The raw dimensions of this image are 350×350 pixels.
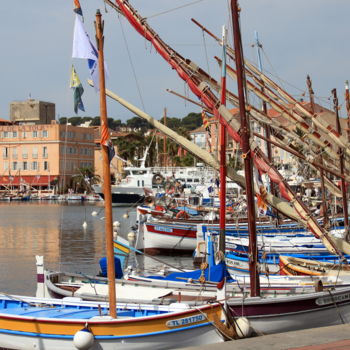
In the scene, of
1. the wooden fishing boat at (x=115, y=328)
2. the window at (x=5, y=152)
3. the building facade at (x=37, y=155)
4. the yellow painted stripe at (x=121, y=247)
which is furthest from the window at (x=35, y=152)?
the wooden fishing boat at (x=115, y=328)

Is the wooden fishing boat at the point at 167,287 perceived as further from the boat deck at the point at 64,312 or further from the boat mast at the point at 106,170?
the boat mast at the point at 106,170

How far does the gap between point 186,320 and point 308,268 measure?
9.37 meters

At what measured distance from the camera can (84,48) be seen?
14094 mm

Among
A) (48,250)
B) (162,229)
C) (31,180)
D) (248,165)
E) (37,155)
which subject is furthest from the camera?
(31,180)

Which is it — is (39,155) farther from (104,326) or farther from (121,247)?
(104,326)

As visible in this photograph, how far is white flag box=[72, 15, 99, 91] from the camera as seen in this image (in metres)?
14.1

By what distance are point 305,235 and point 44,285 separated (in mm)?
16832

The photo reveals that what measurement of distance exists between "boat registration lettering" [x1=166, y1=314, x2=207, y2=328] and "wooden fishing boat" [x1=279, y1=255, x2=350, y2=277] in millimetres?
7661

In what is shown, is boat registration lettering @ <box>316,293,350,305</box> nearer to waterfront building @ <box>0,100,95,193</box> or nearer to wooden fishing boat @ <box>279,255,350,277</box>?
wooden fishing boat @ <box>279,255,350,277</box>

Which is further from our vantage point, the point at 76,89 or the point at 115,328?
the point at 76,89

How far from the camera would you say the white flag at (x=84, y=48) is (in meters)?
14.1

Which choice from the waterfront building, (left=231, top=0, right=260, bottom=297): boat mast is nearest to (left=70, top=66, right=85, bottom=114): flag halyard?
(left=231, top=0, right=260, bottom=297): boat mast

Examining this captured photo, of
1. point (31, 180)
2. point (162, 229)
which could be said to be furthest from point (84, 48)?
point (31, 180)

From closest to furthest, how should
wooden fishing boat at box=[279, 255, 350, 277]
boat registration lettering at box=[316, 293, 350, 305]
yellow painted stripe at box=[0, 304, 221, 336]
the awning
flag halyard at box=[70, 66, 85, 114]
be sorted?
1. yellow painted stripe at box=[0, 304, 221, 336]
2. flag halyard at box=[70, 66, 85, 114]
3. boat registration lettering at box=[316, 293, 350, 305]
4. wooden fishing boat at box=[279, 255, 350, 277]
5. the awning
